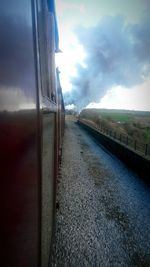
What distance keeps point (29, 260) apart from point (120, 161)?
1090 cm

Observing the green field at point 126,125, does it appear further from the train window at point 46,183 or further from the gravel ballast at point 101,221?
the train window at point 46,183

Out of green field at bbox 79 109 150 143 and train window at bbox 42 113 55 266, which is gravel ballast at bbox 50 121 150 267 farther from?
green field at bbox 79 109 150 143

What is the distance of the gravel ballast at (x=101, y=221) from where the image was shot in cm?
361

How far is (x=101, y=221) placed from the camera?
4754 mm

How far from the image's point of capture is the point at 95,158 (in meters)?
11.6

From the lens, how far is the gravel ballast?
3.61 m

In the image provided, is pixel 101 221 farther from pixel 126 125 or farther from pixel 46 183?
pixel 126 125

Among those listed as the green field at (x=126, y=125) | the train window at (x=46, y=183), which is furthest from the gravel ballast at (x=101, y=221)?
the green field at (x=126, y=125)

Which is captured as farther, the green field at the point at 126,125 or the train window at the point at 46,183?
the green field at the point at 126,125

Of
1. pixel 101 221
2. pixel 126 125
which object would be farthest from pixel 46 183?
pixel 126 125

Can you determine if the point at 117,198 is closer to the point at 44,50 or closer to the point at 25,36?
the point at 44,50

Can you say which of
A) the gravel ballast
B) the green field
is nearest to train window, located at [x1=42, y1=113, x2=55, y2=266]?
the gravel ballast

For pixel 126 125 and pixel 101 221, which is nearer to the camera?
pixel 101 221

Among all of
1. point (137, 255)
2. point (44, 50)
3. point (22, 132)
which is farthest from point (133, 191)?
point (22, 132)
